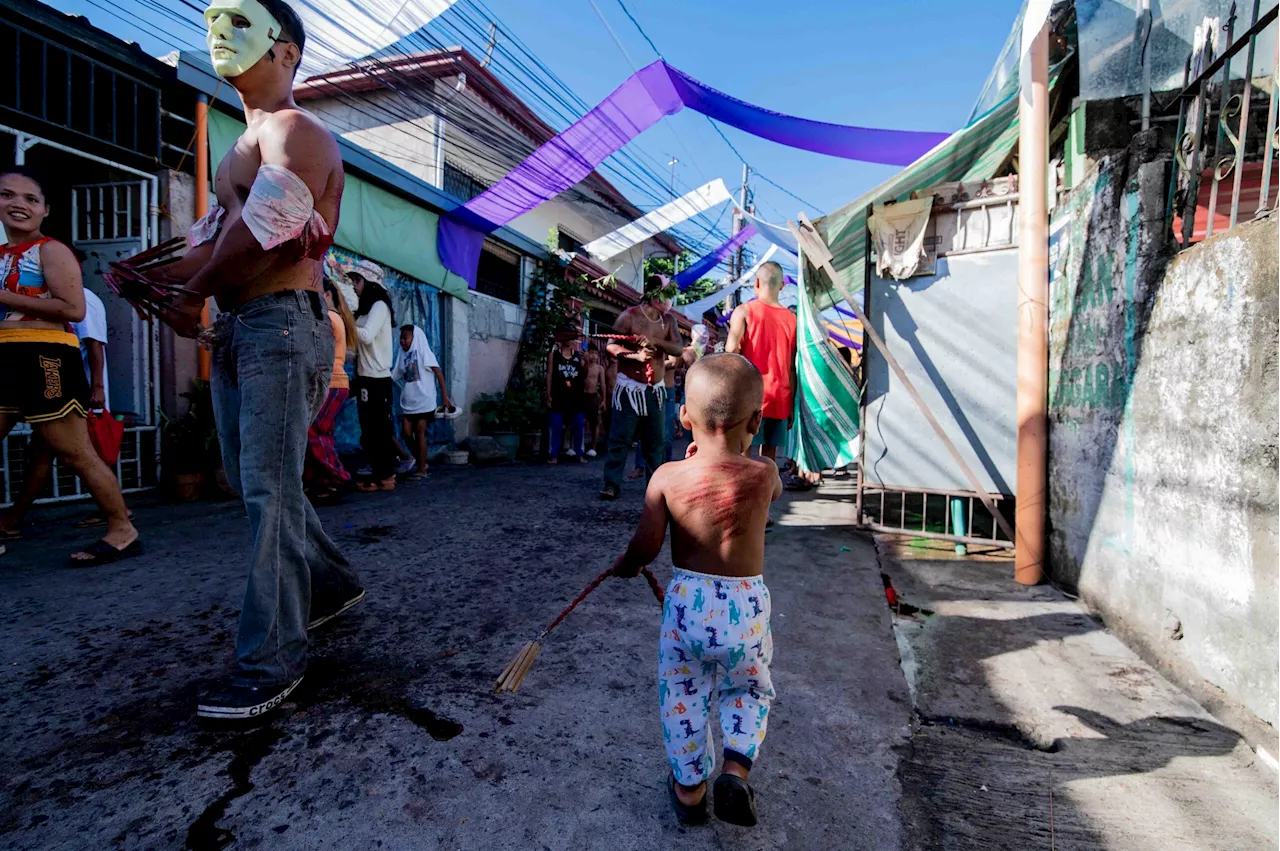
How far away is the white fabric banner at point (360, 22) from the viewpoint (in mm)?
4480

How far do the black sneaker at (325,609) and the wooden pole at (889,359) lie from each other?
3.05 m

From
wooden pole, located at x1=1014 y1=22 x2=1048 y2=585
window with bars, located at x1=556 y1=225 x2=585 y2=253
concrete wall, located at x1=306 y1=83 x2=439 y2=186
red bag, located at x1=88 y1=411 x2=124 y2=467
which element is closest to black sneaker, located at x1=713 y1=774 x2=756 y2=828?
wooden pole, located at x1=1014 y1=22 x2=1048 y2=585

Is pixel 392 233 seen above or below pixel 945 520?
above

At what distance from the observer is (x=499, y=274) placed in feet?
32.1

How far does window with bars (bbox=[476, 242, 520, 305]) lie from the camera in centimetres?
932

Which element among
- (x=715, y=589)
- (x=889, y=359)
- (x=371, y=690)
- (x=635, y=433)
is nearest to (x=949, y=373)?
(x=889, y=359)

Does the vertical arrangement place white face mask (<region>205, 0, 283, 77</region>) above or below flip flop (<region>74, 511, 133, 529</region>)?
above

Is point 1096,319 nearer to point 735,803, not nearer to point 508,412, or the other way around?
point 735,803

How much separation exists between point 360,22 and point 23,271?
306 centimetres

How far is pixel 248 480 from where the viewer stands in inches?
70.6

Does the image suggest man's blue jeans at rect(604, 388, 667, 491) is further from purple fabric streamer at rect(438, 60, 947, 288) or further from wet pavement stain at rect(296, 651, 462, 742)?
wet pavement stain at rect(296, 651, 462, 742)

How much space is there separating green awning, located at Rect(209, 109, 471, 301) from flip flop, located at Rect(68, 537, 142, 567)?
157 inches

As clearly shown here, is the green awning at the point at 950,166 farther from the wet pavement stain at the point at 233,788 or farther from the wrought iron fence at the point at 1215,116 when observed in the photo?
the wet pavement stain at the point at 233,788

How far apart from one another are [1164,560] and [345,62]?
21.2ft
